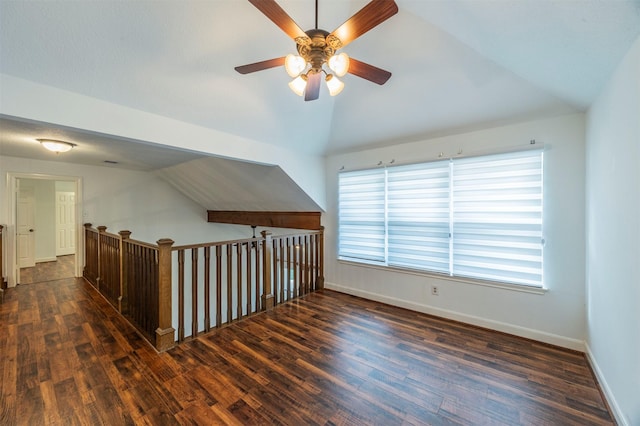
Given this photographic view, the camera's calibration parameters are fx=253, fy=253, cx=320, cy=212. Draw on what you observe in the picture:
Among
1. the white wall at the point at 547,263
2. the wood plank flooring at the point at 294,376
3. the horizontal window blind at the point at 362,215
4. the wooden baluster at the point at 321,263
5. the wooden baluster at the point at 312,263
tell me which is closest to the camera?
the wood plank flooring at the point at 294,376

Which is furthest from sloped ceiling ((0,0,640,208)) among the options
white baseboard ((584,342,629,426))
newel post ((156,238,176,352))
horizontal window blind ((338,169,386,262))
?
white baseboard ((584,342,629,426))

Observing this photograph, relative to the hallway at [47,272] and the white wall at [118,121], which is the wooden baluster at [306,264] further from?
the hallway at [47,272]

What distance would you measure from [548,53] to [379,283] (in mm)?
2923

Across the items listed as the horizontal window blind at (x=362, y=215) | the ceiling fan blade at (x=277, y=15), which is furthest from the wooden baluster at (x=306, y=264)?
the ceiling fan blade at (x=277, y=15)

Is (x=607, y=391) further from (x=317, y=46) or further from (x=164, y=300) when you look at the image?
(x=164, y=300)

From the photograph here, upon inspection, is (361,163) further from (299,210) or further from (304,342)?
(304,342)

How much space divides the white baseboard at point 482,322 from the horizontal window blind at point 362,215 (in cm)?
55

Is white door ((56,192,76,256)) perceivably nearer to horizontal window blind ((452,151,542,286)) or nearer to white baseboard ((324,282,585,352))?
white baseboard ((324,282,585,352))

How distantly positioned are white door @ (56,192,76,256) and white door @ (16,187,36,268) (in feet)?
3.53

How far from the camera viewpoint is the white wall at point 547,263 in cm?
236

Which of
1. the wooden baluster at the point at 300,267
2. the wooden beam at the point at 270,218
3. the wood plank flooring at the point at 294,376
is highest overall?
the wooden beam at the point at 270,218

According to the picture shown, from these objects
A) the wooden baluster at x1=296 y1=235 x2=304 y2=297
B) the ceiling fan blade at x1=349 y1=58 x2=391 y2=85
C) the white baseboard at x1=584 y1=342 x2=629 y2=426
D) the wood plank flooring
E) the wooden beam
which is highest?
the ceiling fan blade at x1=349 y1=58 x2=391 y2=85

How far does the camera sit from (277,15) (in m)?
1.42

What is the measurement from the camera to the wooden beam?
450cm
